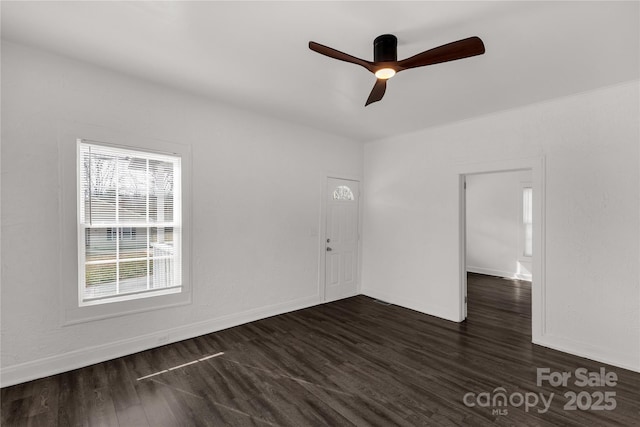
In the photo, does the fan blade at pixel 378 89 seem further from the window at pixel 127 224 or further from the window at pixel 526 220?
the window at pixel 526 220

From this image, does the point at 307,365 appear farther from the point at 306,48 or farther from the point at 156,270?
the point at 306,48

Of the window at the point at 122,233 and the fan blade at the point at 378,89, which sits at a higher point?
the fan blade at the point at 378,89

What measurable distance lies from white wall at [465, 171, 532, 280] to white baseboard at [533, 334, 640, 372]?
3.93 metres

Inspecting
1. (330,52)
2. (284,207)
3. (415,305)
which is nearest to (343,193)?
(284,207)

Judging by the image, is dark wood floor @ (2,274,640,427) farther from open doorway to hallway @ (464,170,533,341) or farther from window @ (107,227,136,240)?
open doorway to hallway @ (464,170,533,341)

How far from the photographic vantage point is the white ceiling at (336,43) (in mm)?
1968

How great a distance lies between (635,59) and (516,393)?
3.02 meters

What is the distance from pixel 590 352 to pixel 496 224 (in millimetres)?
4530

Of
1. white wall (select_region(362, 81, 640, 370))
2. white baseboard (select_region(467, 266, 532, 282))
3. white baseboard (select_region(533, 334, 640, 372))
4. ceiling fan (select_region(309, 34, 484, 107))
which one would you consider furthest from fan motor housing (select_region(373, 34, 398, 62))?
white baseboard (select_region(467, 266, 532, 282))

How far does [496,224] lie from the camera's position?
720 centimetres

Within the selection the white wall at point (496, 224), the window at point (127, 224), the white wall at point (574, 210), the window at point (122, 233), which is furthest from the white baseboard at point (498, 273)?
the window at point (122, 233)

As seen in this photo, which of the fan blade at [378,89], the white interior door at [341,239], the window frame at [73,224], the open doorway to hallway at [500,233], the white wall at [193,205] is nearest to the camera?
the fan blade at [378,89]

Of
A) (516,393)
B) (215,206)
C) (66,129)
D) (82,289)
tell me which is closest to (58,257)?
(82,289)

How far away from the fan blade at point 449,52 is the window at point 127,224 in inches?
104
